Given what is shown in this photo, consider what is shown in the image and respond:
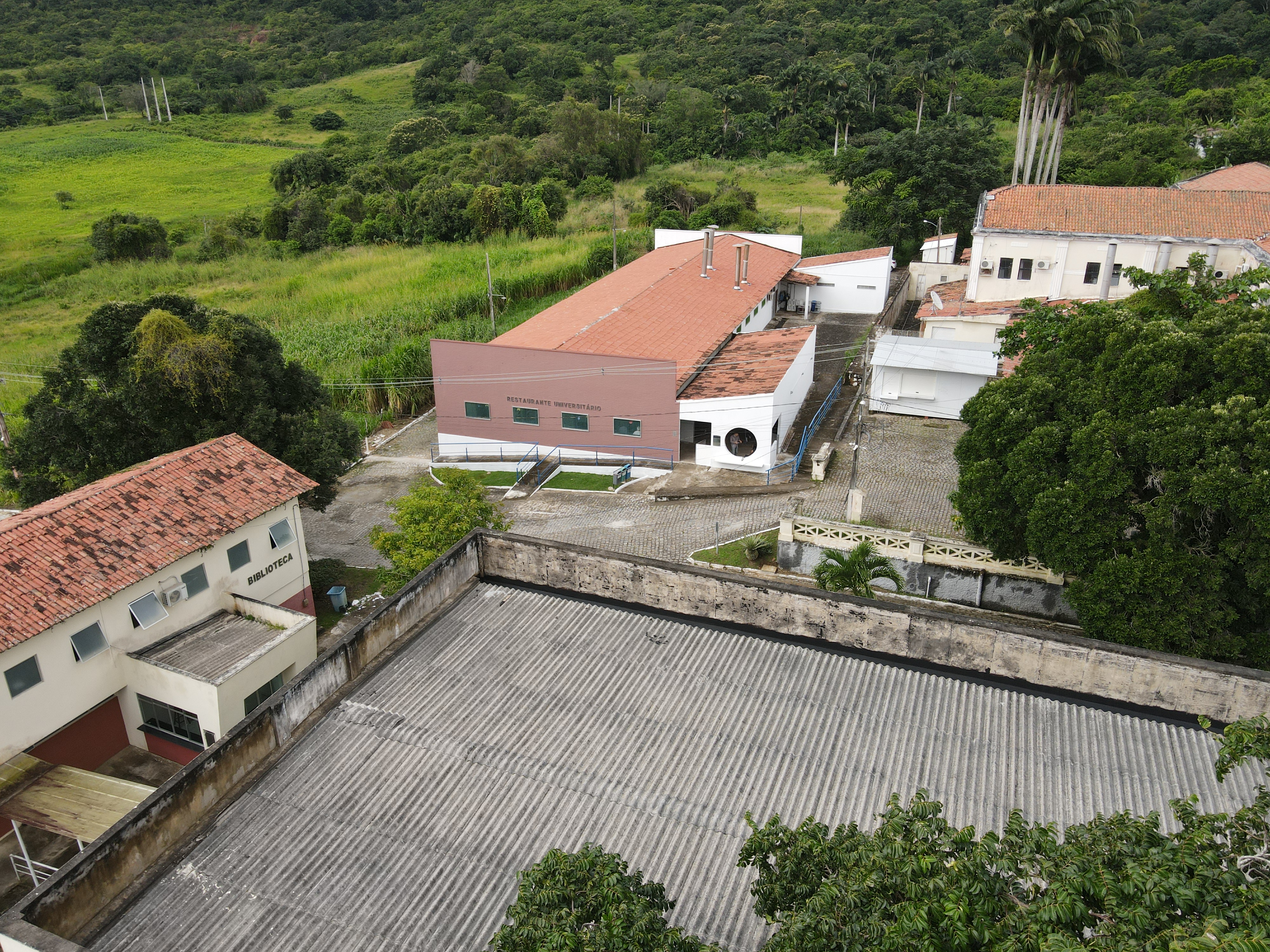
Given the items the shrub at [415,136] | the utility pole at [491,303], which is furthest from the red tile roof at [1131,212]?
the shrub at [415,136]

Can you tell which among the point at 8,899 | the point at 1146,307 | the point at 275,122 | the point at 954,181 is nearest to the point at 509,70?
the point at 275,122

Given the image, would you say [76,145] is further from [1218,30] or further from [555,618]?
[1218,30]

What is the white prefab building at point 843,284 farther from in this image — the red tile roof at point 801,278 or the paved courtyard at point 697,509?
the paved courtyard at point 697,509

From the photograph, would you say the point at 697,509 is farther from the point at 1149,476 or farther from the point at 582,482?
the point at 1149,476

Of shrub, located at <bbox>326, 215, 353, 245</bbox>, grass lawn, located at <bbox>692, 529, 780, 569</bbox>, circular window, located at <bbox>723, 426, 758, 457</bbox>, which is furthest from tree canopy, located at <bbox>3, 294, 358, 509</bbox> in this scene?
shrub, located at <bbox>326, 215, 353, 245</bbox>

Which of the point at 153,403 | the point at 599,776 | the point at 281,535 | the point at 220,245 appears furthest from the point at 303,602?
the point at 220,245

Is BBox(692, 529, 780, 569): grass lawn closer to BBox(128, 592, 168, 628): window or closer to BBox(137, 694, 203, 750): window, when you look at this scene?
BBox(137, 694, 203, 750): window
